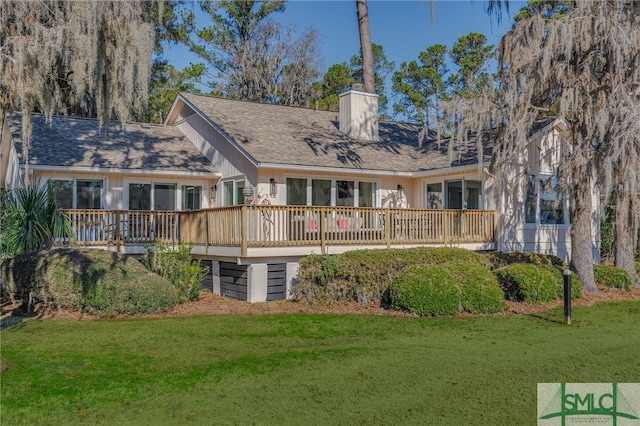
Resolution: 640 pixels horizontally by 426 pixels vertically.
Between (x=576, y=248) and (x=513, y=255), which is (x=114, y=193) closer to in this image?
(x=513, y=255)

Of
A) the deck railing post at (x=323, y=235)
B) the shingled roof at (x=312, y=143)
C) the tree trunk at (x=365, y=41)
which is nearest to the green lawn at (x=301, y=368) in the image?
the deck railing post at (x=323, y=235)

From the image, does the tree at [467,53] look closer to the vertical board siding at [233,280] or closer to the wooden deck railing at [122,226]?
the wooden deck railing at [122,226]

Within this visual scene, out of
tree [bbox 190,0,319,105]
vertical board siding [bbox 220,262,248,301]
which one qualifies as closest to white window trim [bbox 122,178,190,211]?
vertical board siding [bbox 220,262,248,301]

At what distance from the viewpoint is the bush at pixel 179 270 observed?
1103 centimetres

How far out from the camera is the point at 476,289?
10094 mm

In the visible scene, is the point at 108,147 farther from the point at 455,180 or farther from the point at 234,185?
the point at 455,180

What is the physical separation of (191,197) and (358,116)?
19.2 feet

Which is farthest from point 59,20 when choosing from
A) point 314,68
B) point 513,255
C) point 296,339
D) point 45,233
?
point 314,68

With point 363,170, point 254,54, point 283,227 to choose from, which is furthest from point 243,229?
point 254,54

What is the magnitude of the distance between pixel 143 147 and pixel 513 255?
10790 millimetres

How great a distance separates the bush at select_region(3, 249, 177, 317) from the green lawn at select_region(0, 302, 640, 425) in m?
0.56

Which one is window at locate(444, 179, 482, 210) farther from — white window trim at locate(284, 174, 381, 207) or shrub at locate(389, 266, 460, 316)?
shrub at locate(389, 266, 460, 316)

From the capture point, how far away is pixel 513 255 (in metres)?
13.4

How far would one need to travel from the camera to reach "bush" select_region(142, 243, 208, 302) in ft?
36.2
